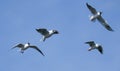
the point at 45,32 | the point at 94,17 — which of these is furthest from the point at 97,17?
the point at 45,32

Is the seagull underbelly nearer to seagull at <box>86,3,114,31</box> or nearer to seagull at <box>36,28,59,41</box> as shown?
seagull at <box>86,3,114,31</box>

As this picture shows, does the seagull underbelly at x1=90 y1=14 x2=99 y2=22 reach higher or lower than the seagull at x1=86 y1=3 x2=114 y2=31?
lower

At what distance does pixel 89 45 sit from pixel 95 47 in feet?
2.56

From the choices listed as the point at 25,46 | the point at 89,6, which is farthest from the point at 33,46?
the point at 89,6

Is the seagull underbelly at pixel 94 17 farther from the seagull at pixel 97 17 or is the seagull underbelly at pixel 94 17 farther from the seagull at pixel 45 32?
the seagull at pixel 45 32

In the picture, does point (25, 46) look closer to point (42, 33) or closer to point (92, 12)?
point (42, 33)

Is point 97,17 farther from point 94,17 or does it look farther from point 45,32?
point 45,32

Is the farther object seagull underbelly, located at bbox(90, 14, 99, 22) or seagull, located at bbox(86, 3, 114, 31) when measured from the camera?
seagull, located at bbox(86, 3, 114, 31)

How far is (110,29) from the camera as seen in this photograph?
58594mm

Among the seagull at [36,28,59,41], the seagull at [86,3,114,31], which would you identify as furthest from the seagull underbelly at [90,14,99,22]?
the seagull at [36,28,59,41]

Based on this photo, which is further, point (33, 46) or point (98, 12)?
point (33, 46)

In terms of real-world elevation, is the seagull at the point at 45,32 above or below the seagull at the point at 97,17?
below

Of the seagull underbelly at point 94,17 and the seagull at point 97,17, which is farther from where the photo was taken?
the seagull at point 97,17

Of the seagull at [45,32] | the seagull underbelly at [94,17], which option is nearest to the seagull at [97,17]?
the seagull underbelly at [94,17]
